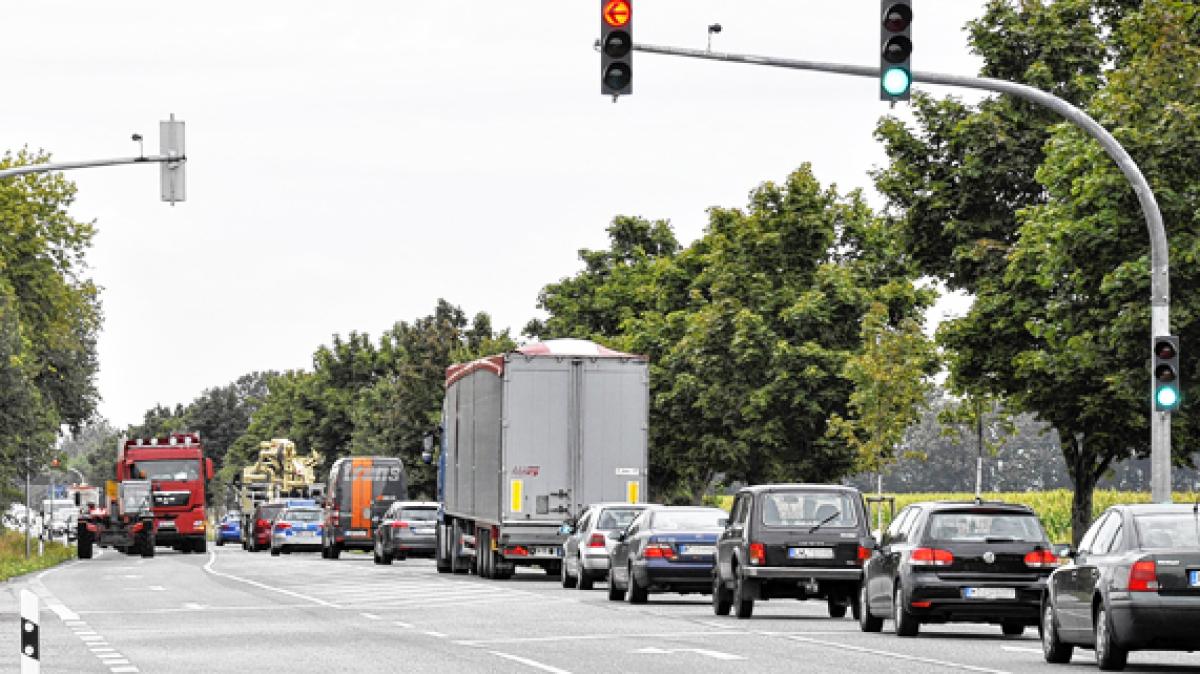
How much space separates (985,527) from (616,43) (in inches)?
259

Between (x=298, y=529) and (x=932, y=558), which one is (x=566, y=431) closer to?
(x=932, y=558)

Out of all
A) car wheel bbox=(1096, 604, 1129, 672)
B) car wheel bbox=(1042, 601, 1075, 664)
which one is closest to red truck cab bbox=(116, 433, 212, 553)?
car wheel bbox=(1042, 601, 1075, 664)

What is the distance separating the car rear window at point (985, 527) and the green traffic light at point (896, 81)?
491 cm

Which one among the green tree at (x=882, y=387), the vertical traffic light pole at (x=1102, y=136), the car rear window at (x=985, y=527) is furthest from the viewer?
the green tree at (x=882, y=387)

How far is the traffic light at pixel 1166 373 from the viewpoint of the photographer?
24953 millimetres

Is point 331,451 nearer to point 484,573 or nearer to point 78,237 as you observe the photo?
point 78,237

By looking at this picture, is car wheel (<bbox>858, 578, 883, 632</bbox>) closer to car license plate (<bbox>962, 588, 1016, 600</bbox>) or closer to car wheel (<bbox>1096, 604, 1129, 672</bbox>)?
car license plate (<bbox>962, 588, 1016, 600</bbox>)

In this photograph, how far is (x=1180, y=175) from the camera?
1372 inches

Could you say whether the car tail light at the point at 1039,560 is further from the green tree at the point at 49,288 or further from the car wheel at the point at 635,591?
the green tree at the point at 49,288

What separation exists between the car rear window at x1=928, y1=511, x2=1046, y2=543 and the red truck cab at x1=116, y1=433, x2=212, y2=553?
5164 cm

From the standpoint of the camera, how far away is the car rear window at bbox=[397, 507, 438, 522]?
59188 mm

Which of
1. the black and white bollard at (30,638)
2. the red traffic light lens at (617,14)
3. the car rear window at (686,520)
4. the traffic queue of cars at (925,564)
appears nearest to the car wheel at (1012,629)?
the traffic queue of cars at (925,564)

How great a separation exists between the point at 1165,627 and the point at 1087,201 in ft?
55.7

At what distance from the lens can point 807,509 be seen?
28719mm
